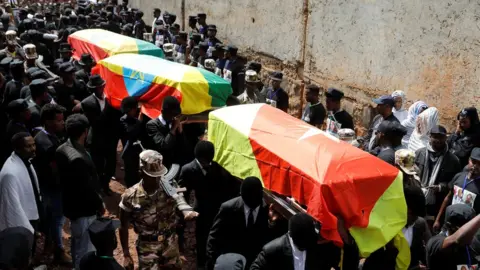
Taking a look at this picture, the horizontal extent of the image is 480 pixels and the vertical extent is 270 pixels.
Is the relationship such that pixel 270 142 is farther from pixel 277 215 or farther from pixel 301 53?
pixel 301 53

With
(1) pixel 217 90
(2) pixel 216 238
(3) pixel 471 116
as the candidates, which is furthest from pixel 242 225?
(3) pixel 471 116

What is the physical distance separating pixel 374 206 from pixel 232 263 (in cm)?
126

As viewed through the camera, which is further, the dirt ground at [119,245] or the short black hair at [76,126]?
the dirt ground at [119,245]

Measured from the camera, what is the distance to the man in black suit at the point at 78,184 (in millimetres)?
A: 4062

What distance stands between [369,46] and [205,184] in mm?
4397

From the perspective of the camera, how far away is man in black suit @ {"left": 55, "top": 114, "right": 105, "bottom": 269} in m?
4.06

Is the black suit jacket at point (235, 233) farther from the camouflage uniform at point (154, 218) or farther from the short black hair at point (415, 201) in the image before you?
the short black hair at point (415, 201)

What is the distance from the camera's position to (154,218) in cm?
366

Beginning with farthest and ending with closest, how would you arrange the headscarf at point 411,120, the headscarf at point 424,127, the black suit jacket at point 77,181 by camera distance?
1. the headscarf at point 411,120
2. the headscarf at point 424,127
3. the black suit jacket at point 77,181

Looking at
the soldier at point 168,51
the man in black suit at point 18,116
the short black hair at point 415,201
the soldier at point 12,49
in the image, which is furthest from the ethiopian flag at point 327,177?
the soldier at point 12,49

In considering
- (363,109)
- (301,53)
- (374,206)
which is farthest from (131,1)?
(374,206)

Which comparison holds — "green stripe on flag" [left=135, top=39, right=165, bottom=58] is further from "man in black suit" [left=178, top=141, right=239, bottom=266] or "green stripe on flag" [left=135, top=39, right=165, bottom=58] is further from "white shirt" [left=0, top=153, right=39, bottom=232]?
"white shirt" [left=0, top=153, right=39, bottom=232]

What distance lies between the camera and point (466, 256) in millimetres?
3367

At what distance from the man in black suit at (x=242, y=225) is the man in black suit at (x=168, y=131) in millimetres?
1555
